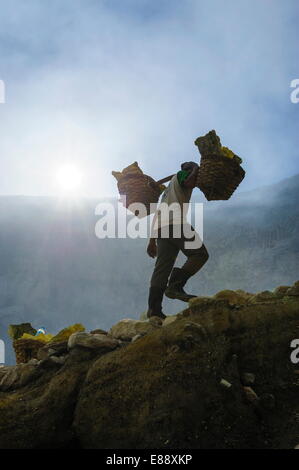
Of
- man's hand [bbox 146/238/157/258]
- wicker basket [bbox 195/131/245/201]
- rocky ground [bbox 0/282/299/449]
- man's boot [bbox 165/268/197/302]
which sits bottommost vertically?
Result: rocky ground [bbox 0/282/299/449]

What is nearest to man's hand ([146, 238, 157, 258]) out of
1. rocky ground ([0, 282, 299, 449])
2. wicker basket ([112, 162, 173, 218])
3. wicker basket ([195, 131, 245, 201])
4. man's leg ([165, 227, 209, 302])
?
wicker basket ([112, 162, 173, 218])

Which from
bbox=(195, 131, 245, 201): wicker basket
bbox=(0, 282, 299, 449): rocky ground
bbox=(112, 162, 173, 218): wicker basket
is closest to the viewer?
bbox=(0, 282, 299, 449): rocky ground

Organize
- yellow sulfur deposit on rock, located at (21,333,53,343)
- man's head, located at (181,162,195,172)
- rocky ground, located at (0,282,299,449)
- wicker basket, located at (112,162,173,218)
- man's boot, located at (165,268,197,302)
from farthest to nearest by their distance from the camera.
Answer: wicker basket, located at (112,162,173,218), man's head, located at (181,162,195,172), man's boot, located at (165,268,197,302), yellow sulfur deposit on rock, located at (21,333,53,343), rocky ground, located at (0,282,299,449)

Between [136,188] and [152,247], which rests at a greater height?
[136,188]

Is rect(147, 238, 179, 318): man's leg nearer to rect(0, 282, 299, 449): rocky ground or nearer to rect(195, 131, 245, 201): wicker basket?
rect(195, 131, 245, 201): wicker basket

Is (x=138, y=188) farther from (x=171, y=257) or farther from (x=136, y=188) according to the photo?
(x=171, y=257)

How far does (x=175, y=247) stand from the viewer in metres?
4.16

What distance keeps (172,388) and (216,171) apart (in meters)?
2.38

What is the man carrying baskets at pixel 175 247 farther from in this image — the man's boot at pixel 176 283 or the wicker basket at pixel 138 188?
the wicker basket at pixel 138 188

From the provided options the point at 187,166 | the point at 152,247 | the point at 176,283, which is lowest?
the point at 176,283

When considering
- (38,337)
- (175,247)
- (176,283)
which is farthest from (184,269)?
(38,337)

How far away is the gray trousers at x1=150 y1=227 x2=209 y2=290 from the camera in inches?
160

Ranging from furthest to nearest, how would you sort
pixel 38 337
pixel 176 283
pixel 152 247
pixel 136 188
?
pixel 152 247 < pixel 136 188 < pixel 176 283 < pixel 38 337

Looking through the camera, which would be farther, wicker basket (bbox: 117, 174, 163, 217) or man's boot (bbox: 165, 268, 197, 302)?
wicker basket (bbox: 117, 174, 163, 217)
